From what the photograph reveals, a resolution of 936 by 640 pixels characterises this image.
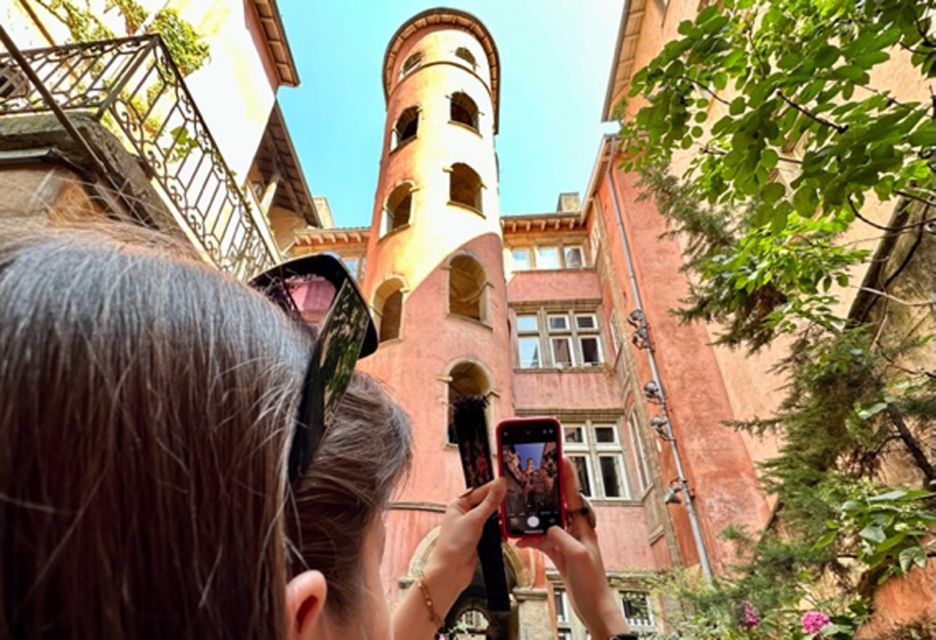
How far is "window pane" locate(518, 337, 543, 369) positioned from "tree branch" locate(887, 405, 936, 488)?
940 cm

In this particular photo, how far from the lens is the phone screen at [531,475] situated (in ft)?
5.62

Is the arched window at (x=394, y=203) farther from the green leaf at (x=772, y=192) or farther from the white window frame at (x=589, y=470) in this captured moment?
→ the green leaf at (x=772, y=192)

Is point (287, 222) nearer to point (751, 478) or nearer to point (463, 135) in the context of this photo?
point (463, 135)

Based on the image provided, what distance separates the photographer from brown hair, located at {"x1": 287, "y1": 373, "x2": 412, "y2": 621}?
73 centimetres

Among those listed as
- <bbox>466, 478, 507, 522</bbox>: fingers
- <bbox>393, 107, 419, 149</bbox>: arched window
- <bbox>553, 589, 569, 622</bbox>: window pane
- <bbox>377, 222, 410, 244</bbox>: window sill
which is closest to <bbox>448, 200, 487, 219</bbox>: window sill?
<bbox>377, 222, 410, 244</bbox>: window sill

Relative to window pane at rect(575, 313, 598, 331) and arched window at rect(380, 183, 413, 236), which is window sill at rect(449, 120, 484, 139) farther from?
window pane at rect(575, 313, 598, 331)

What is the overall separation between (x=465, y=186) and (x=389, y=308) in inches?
167

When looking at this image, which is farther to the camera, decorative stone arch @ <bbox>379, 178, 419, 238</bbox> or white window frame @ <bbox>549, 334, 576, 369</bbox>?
white window frame @ <bbox>549, 334, 576, 369</bbox>

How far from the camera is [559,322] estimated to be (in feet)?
45.3

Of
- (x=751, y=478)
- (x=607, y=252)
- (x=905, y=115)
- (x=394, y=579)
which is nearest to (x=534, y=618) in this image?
(x=394, y=579)

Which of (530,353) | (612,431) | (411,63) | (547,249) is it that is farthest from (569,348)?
(411,63)

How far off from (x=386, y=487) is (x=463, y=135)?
12.8m

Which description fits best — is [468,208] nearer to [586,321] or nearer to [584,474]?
[586,321]

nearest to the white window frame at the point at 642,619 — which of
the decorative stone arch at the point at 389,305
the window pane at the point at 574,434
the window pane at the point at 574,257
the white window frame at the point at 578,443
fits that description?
the white window frame at the point at 578,443
